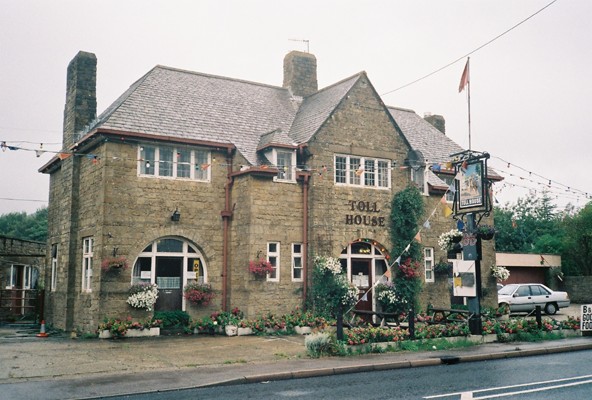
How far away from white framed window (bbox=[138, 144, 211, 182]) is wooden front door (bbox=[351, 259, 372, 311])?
21.9ft

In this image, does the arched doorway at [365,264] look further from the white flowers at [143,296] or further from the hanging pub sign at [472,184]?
the white flowers at [143,296]

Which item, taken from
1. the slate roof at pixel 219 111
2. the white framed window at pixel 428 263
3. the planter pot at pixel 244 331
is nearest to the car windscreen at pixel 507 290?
the white framed window at pixel 428 263

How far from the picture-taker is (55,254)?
23672mm

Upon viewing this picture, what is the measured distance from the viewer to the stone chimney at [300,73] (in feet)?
89.7

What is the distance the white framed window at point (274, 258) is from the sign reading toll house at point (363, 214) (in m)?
2.98

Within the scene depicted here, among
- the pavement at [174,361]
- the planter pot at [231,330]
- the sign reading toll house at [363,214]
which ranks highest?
the sign reading toll house at [363,214]

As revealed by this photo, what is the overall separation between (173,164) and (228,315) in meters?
5.65

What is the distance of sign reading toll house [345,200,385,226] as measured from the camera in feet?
72.0

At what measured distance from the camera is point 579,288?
124 ft

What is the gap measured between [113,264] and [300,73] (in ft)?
44.4

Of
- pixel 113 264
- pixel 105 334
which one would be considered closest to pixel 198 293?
pixel 113 264

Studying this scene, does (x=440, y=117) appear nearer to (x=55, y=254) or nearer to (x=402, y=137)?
(x=402, y=137)

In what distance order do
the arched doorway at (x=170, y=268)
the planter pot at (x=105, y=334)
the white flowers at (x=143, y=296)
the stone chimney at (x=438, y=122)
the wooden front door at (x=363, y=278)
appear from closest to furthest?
1. the planter pot at (x=105, y=334)
2. the white flowers at (x=143, y=296)
3. the arched doorway at (x=170, y=268)
4. the wooden front door at (x=363, y=278)
5. the stone chimney at (x=438, y=122)

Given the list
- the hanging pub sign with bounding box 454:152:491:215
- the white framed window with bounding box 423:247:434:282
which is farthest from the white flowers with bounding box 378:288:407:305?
the hanging pub sign with bounding box 454:152:491:215
